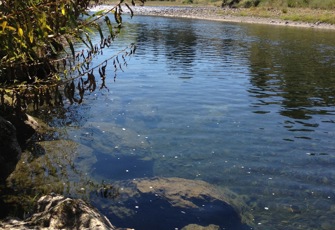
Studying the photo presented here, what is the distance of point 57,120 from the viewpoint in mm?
17578

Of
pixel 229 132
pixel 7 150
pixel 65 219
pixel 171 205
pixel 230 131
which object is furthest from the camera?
pixel 230 131

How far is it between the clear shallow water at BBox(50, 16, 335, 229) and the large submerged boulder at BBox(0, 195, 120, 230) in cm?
451

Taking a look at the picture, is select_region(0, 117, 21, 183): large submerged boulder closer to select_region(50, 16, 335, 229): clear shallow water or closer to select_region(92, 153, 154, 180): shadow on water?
select_region(50, 16, 335, 229): clear shallow water

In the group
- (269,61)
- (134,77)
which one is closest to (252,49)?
(269,61)

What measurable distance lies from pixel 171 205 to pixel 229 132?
24.4 feet

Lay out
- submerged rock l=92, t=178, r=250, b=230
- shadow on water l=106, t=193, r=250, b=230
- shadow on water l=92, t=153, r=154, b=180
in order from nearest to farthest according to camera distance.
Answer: shadow on water l=106, t=193, r=250, b=230
submerged rock l=92, t=178, r=250, b=230
shadow on water l=92, t=153, r=154, b=180

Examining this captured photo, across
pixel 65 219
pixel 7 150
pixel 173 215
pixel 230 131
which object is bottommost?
pixel 230 131

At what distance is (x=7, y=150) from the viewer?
10.8 m

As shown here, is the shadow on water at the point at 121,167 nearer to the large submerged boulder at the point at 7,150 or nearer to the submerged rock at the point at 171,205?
the submerged rock at the point at 171,205

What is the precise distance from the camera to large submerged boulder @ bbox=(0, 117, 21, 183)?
10648mm

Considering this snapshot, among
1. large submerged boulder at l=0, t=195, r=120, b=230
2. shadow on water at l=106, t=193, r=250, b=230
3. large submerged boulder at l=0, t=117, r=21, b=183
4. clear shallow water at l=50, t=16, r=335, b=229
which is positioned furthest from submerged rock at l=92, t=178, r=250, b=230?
large submerged boulder at l=0, t=117, r=21, b=183

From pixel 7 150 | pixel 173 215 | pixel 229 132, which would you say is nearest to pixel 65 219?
pixel 173 215

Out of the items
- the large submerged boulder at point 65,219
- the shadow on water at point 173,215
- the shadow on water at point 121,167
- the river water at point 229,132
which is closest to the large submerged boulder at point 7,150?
the river water at point 229,132

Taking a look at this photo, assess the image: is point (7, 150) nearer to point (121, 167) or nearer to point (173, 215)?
point (121, 167)
